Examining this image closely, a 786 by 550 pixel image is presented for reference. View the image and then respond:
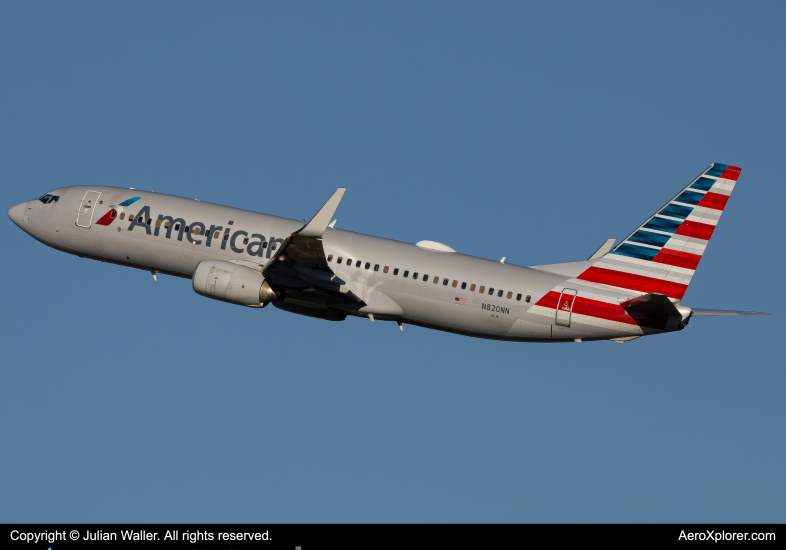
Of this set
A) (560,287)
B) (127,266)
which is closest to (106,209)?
(127,266)

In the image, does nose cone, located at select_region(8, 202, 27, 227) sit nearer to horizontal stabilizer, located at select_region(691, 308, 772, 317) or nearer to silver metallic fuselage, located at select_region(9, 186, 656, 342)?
silver metallic fuselage, located at select_region(9, 186, 656, 342)

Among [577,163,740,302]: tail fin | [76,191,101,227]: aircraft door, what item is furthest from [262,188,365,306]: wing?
[577,163,740,302]: tail fin

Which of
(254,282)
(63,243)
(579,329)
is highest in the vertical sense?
(63,243)

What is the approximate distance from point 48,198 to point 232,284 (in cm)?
1394

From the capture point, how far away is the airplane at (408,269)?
159 ft

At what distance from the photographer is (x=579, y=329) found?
49.1 metres

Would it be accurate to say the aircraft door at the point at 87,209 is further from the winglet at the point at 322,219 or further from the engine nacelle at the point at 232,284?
the winglet at the point at 322,219

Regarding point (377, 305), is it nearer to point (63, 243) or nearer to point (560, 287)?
point (560, 287)

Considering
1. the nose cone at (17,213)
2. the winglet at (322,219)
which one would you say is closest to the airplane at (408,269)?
the winglet at (322,219)

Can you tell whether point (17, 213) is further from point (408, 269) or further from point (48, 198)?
point (408, 269)

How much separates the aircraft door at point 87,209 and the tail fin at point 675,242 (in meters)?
26.2

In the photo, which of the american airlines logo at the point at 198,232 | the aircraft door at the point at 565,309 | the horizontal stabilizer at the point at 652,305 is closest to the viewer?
the horizontal stabilizer at the point at 652,305

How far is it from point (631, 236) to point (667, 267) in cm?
A: 240

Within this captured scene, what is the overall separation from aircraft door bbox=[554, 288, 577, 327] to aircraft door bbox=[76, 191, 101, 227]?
24672mm
